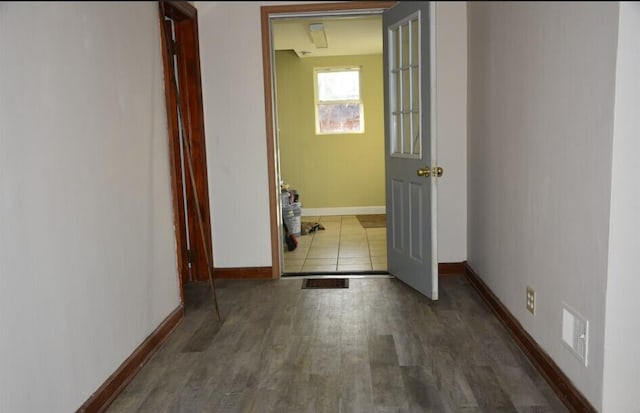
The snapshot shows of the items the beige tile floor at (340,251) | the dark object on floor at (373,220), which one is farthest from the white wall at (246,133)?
the dark object on floor at (373,220)

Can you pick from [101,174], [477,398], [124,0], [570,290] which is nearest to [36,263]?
[101,174]

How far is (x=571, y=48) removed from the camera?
179 cm

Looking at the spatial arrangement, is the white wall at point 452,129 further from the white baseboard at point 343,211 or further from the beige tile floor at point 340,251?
the white baseboard at point 343,211

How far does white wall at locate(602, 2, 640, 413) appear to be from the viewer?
149 cm

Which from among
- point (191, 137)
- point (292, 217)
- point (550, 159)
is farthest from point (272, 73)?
point (550, 159)

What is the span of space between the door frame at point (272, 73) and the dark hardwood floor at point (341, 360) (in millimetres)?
548

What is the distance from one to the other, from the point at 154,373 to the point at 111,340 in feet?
0.87

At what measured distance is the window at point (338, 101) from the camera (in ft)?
21.5

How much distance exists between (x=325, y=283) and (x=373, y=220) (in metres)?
2.64

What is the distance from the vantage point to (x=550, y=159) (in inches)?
80.4

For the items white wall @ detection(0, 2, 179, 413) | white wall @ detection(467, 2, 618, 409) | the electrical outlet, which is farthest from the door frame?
the electrical outlet

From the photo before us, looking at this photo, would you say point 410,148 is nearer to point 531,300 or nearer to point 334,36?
point 531,300

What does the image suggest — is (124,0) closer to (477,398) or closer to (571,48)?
(571,48)

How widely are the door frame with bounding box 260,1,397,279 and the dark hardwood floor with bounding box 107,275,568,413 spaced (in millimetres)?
548
